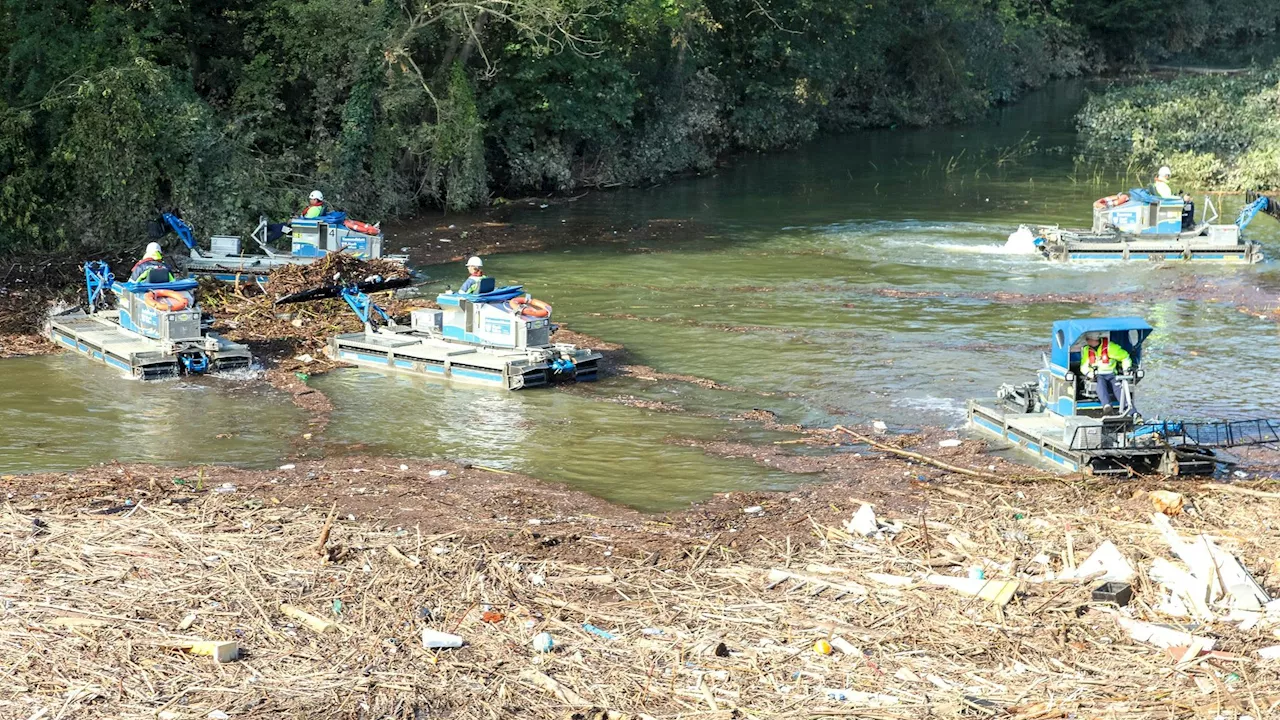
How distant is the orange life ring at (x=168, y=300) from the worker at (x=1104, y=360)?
1213 centimetres

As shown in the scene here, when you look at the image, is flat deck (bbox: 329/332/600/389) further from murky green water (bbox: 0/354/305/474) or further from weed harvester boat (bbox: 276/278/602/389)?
murky green water (bbox: 0/354/305/474)

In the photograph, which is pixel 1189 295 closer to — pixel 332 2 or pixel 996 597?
pixel 996 597

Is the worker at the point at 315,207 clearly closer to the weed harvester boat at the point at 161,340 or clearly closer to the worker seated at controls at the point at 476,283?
the weed harvester boat at the point at 161,340

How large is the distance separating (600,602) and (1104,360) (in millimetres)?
6982

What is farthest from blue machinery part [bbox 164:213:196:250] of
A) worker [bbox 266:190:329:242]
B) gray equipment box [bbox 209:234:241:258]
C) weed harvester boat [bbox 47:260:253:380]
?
weed harvester boat [bbox 47:260:253:380]

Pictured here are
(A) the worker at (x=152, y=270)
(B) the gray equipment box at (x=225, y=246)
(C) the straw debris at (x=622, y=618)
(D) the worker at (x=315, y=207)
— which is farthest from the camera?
(D) the worker at (x=315, y=207)

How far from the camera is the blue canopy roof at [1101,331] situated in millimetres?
15422

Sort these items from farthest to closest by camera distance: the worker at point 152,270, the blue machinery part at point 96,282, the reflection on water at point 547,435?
the blue machinery part at point 96,282 → the worker at point 152,270 → the reflection on water at point 547,435

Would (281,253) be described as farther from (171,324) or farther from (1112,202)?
(1112,202)

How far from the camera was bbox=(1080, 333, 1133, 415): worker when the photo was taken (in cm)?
1570

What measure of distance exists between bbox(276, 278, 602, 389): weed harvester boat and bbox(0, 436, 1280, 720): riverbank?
15.8 ft

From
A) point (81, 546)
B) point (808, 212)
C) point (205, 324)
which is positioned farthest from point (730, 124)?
point (81, 546)

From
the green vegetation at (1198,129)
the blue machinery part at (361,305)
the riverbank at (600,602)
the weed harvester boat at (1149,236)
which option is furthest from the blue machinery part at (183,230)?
the green vegetation at (1198,129)

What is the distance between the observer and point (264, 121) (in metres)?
33.4
